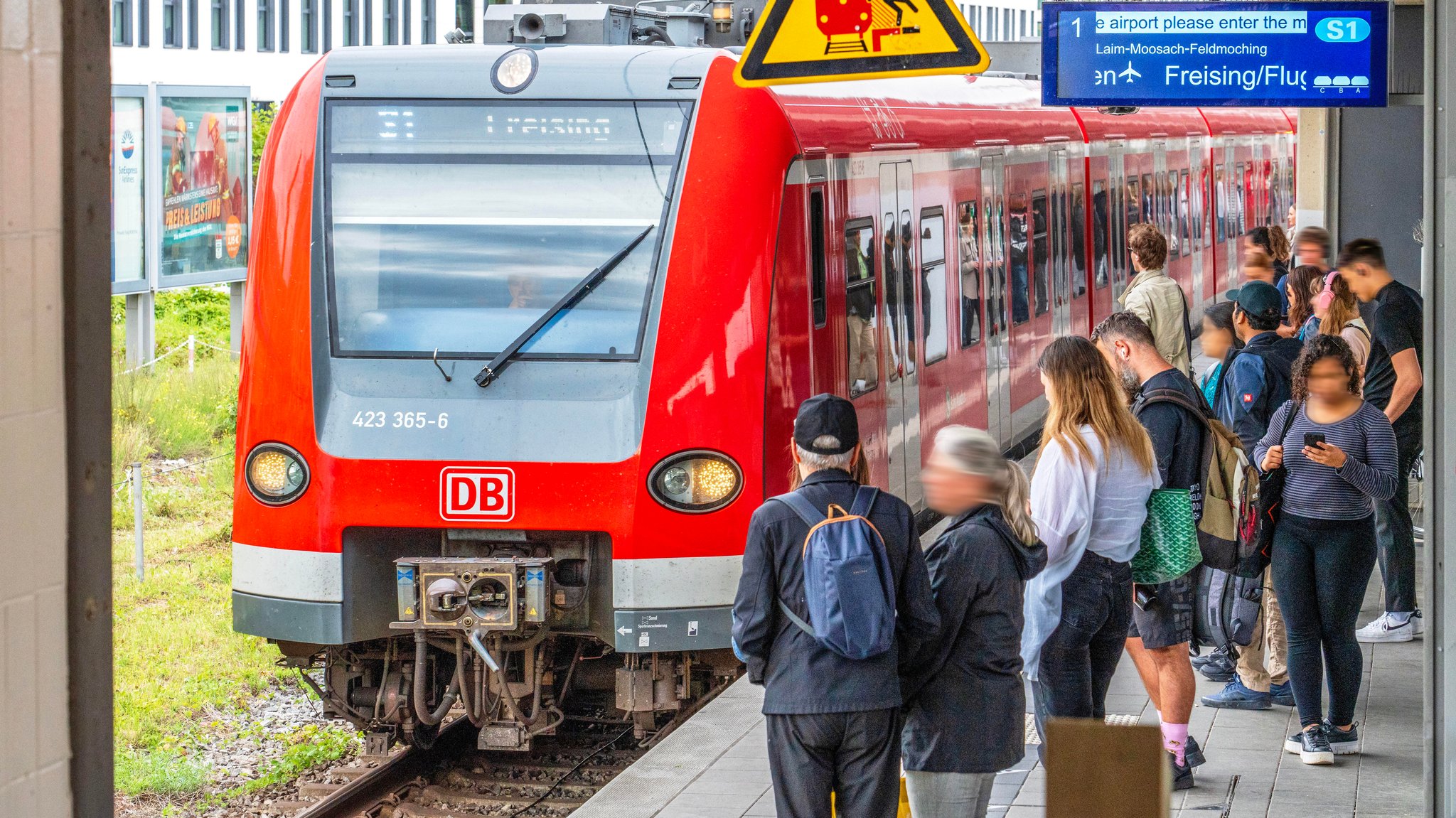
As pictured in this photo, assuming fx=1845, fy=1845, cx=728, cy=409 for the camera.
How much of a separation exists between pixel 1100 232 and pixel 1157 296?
5.80 metres

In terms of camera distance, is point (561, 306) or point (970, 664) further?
point (561, 306)

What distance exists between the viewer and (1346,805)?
20.1 feet

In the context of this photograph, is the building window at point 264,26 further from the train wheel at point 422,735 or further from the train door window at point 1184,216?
the train wheel at point 422,735

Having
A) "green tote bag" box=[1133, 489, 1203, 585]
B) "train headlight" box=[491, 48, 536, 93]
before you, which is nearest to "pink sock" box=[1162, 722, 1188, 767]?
"green tote bag" box=[1133, 489, 1203, 585]

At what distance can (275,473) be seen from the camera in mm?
7383

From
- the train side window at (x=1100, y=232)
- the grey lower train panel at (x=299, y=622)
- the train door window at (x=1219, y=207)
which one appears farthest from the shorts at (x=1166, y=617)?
the train door window at (x=1219, y=207)

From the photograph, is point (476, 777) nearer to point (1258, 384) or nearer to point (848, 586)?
point (1258, 384)

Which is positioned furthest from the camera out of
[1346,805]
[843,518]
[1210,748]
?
[1210,748]

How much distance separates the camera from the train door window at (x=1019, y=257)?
478 inches

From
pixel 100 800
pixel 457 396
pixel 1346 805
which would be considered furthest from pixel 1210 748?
pixel 100 800

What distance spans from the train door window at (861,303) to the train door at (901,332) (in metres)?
0.22

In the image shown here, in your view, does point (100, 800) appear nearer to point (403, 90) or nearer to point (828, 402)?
point (828, 402)

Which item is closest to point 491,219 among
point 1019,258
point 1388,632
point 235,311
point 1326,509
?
point 1326,509

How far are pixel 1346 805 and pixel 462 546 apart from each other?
3394mm
